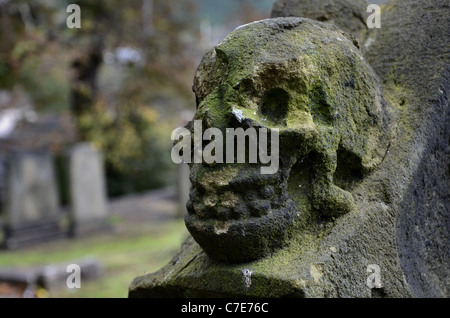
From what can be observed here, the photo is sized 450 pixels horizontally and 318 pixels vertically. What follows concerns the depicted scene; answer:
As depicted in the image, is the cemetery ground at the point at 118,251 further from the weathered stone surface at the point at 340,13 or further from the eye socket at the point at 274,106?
the eye socket at the point at 274,106

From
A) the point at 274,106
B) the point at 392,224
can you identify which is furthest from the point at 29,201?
the point at 392,224

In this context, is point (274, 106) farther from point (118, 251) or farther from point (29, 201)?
point (29, 201)

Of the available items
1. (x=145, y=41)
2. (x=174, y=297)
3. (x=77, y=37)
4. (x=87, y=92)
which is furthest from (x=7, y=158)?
(x=174, y=297)

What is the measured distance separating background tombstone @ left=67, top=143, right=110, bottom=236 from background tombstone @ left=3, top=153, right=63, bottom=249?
0.32 m

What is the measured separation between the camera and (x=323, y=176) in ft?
5.79

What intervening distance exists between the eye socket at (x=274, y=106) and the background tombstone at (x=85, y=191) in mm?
7948

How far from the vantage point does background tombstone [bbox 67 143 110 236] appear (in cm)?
918

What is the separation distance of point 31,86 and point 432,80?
10.0m

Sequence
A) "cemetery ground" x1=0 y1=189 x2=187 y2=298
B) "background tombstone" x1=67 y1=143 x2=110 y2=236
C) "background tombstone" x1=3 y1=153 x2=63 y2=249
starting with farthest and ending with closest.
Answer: "background tombstone" x1=67 y1=143 x2=110 y2=236 → "background tombstone" x1=3 y1=153 x2=63 y2=249 → "cemetery ground" x1=0 y1=189 x2=187 y2=298

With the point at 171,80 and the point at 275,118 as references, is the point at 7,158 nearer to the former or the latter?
the point at 171,80

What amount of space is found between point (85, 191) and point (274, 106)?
8.10m

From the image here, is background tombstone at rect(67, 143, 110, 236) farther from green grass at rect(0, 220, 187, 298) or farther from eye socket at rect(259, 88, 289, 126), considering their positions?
eye socket at rect(259, 88, 289, 126)

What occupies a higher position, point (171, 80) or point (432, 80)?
Result: point (171, 80)

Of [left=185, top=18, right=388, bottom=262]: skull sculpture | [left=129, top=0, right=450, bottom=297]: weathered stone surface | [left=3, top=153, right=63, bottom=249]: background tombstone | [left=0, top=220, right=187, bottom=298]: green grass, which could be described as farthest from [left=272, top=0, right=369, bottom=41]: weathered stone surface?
[left=3, top=153, right=63, bottom=249]: background tombstone
